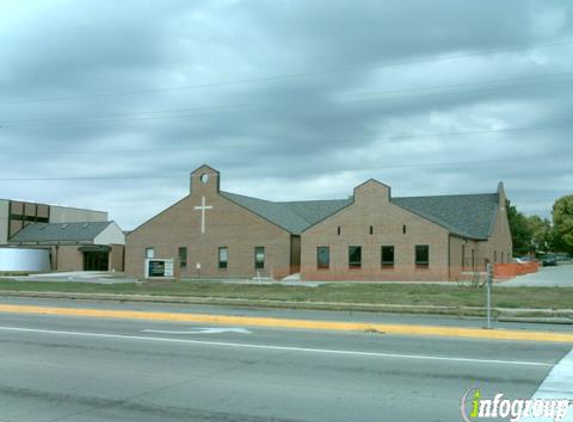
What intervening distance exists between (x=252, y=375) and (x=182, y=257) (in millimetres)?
48551

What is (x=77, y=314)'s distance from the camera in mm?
20031

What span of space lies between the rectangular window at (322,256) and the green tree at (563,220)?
6844 centimetres

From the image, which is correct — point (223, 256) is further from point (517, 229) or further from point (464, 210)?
point (517, 229)

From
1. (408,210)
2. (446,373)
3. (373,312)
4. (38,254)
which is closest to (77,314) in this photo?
(373,312)

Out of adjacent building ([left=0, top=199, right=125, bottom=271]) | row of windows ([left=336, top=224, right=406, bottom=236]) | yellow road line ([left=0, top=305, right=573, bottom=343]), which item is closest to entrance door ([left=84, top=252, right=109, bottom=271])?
adjacent building ([left=0, top=199, right=125, bottom=271])

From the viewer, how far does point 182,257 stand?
188 feet

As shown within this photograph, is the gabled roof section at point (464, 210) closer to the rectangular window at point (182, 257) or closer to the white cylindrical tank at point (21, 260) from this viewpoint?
the rectangular window at point (182, 257)

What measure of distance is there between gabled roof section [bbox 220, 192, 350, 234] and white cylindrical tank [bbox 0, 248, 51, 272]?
25128 mm

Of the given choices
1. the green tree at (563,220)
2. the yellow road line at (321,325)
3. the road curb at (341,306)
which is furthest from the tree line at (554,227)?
the yellow road line at (321,325)

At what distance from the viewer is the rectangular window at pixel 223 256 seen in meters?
55.4

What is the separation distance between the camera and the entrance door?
2753 inches

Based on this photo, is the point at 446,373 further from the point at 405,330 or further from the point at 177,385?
the point at 405,330

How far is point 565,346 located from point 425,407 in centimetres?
671

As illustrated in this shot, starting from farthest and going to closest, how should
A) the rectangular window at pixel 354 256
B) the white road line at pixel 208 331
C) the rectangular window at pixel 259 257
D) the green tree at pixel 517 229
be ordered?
the green tree at pixel 517 229 → the rectangular window at pixel 259 257 → the rectangular window at pixel 354 256 → the white road line at pixel 208 331
